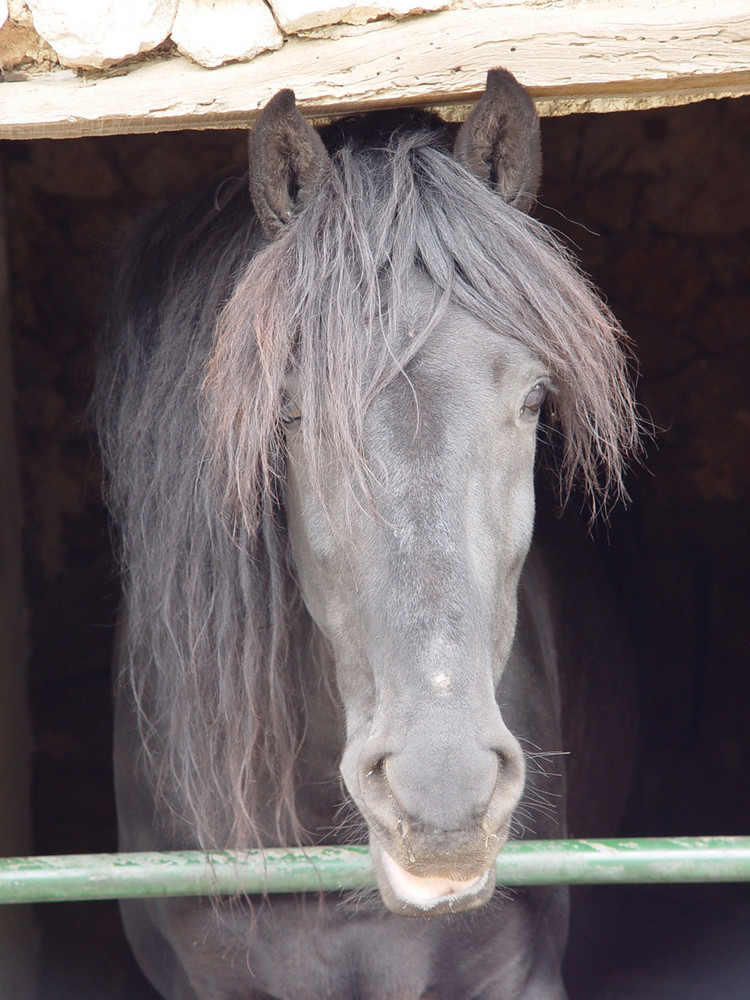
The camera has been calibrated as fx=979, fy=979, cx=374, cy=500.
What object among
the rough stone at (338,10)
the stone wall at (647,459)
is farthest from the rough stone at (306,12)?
the stone wall at (647,459)

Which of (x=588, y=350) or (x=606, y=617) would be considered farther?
(x=606, y=617)

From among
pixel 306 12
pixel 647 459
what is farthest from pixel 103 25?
pixel 647 459

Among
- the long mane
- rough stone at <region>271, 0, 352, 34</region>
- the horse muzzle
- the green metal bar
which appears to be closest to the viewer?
the horse muzzle

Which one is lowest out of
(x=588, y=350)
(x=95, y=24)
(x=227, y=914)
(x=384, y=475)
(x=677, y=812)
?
(x=677, y=812)

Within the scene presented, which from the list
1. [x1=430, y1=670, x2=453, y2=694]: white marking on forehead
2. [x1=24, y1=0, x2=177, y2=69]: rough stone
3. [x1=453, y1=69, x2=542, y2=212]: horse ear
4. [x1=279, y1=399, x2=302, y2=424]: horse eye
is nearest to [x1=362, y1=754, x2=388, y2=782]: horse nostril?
[x1=430, y1=670, x2=453, y2=694]: white marking on forehead

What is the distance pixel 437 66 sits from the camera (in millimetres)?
1492

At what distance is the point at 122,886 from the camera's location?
1.21 m

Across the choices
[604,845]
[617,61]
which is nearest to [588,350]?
[617,61]

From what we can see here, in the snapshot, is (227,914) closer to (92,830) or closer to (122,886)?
(122,886)

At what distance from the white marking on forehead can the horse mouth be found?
0.69 ft

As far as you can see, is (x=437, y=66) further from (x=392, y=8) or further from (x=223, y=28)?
(x=223, y=28)

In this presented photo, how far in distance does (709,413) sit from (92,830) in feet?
8.66

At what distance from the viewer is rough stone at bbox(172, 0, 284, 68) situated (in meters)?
1.48

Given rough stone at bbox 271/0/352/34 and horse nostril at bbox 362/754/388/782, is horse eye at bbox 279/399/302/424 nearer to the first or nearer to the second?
horse nostril at bbox 362/754/388/782
